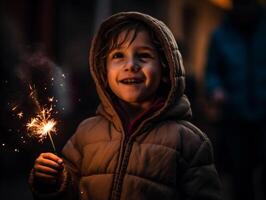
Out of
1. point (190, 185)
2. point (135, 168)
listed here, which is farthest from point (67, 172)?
point (190, 185)

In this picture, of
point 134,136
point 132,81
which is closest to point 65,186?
point 134,136

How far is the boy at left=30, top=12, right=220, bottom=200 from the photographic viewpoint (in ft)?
13.1

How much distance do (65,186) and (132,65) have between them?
0.73 metres

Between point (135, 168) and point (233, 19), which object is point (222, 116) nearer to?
point (233, 19)

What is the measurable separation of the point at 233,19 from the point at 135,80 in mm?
3371

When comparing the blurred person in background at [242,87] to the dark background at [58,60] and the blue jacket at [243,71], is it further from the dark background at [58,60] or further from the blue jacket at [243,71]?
the dark background at [58,60]

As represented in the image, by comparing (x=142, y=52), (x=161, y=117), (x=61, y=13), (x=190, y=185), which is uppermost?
(x=142, y=52)

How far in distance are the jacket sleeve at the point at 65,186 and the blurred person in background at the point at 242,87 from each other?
3.16 m

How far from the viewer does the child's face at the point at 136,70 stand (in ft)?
13.7

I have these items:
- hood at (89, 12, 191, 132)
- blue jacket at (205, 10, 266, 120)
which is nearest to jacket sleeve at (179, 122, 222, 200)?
hood at (89, 12, 191, 132)

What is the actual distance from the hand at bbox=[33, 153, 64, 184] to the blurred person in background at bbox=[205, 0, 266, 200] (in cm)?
347

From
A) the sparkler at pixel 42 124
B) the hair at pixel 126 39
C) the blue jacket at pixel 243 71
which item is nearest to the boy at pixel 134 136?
the hair at pixel 126 39

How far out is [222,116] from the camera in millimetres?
7395

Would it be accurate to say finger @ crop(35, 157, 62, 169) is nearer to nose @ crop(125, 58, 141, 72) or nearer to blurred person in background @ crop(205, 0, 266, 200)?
nose @ crop(125, 58, 141, 72)
